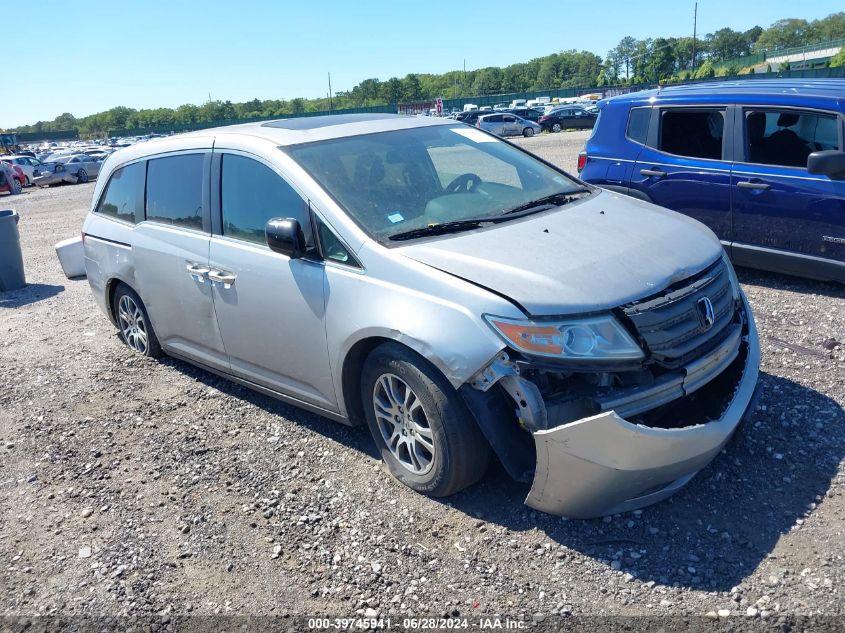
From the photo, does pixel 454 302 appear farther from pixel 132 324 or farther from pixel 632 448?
pixel 132 324

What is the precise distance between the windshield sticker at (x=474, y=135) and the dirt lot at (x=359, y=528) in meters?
2.19

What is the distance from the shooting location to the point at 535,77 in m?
186

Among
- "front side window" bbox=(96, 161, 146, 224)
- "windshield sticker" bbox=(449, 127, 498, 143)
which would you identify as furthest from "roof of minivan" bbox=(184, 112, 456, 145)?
"front side window" bbox=(96, 161, 146, 224)

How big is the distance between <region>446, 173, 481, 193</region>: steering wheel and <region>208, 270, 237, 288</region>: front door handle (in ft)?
4.65

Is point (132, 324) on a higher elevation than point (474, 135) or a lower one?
lower

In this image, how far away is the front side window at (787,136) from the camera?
19.2 feet

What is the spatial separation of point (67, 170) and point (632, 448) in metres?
34.1

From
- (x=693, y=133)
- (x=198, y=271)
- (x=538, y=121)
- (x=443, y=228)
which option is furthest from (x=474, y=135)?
(x=538, y=121)

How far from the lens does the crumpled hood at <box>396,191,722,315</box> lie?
3049mm

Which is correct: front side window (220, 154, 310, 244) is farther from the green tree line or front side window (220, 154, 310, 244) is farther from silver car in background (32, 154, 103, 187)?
the green tree line

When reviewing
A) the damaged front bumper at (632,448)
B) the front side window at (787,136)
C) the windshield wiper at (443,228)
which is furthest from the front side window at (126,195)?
the front side window at (787,136)

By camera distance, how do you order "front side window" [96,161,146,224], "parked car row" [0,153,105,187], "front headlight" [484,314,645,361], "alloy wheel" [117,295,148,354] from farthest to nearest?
"parked car row" [0,153,105,187]
"alloy wheel" [117,295,148,354]
"front side window" [96,161,146,224]
"front headlight" [484,314,645,361]

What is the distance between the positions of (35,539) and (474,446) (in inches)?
93.5

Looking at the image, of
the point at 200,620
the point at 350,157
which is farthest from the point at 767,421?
the point at 200,620
